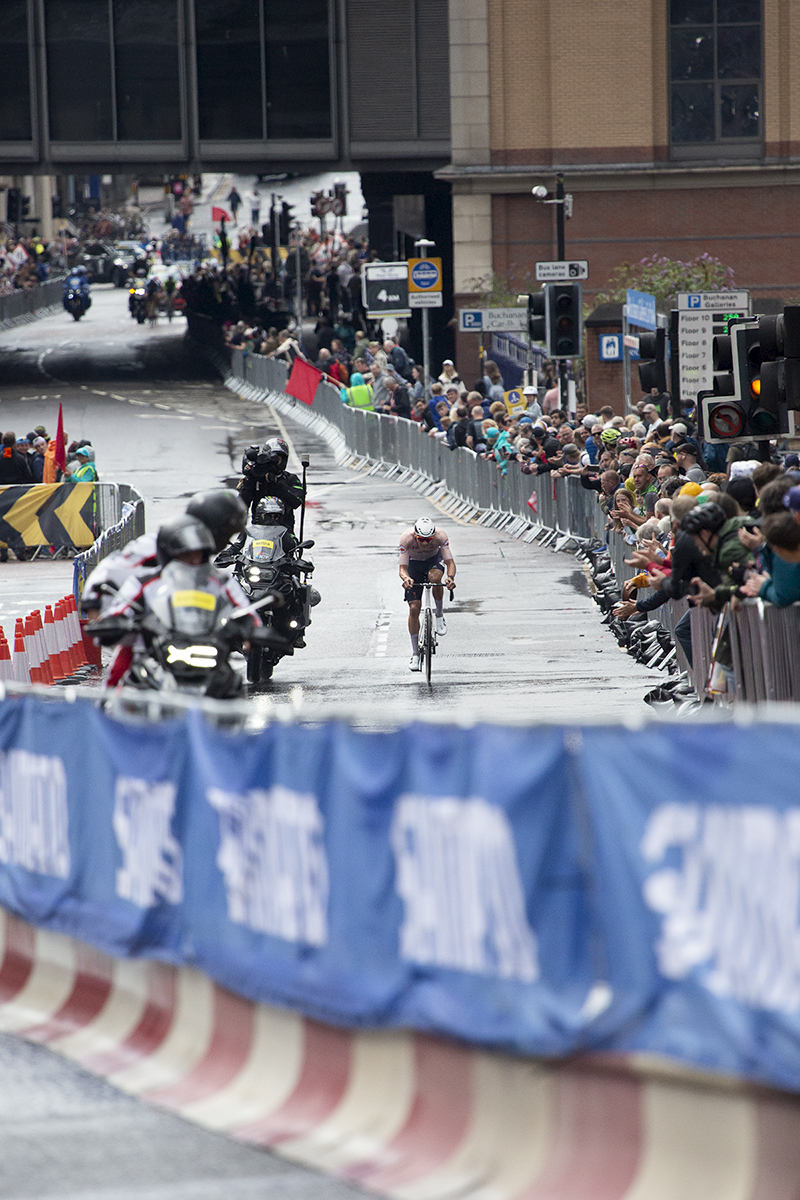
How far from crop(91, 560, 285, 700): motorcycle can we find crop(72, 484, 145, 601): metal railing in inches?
435

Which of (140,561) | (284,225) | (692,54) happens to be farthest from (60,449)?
(284,225)

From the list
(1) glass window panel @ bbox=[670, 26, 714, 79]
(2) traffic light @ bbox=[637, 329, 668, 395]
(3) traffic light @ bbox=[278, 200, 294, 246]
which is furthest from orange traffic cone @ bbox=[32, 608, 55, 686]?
(3) traffic light @ bbox=[278, 200, 294, 246]

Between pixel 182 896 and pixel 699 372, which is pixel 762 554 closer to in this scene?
pixel 182 896

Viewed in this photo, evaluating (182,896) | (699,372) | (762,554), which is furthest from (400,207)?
(182,896)

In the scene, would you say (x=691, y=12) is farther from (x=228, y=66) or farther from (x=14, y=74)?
(x=14, y=74)

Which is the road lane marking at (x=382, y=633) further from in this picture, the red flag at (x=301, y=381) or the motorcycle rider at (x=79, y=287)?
the motorcycle rider at (x=79, y=287)

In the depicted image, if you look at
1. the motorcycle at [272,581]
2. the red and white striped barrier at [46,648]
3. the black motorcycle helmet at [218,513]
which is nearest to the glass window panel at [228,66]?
the red and white striped barrier at [46,648]

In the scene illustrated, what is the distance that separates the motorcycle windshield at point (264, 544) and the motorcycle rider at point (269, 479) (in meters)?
0.13

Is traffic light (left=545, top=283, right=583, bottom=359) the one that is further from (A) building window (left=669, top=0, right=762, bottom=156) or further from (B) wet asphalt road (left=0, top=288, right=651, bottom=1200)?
(A) building window (left=669, top=0, right=762, bottom=156)

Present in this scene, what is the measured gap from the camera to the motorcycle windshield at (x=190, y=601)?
988 cm

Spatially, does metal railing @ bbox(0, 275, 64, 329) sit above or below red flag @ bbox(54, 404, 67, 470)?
above

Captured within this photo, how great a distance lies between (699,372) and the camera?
63.8ft

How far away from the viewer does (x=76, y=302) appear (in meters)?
77.0

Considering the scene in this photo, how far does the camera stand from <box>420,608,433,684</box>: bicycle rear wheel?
59.8 feet
